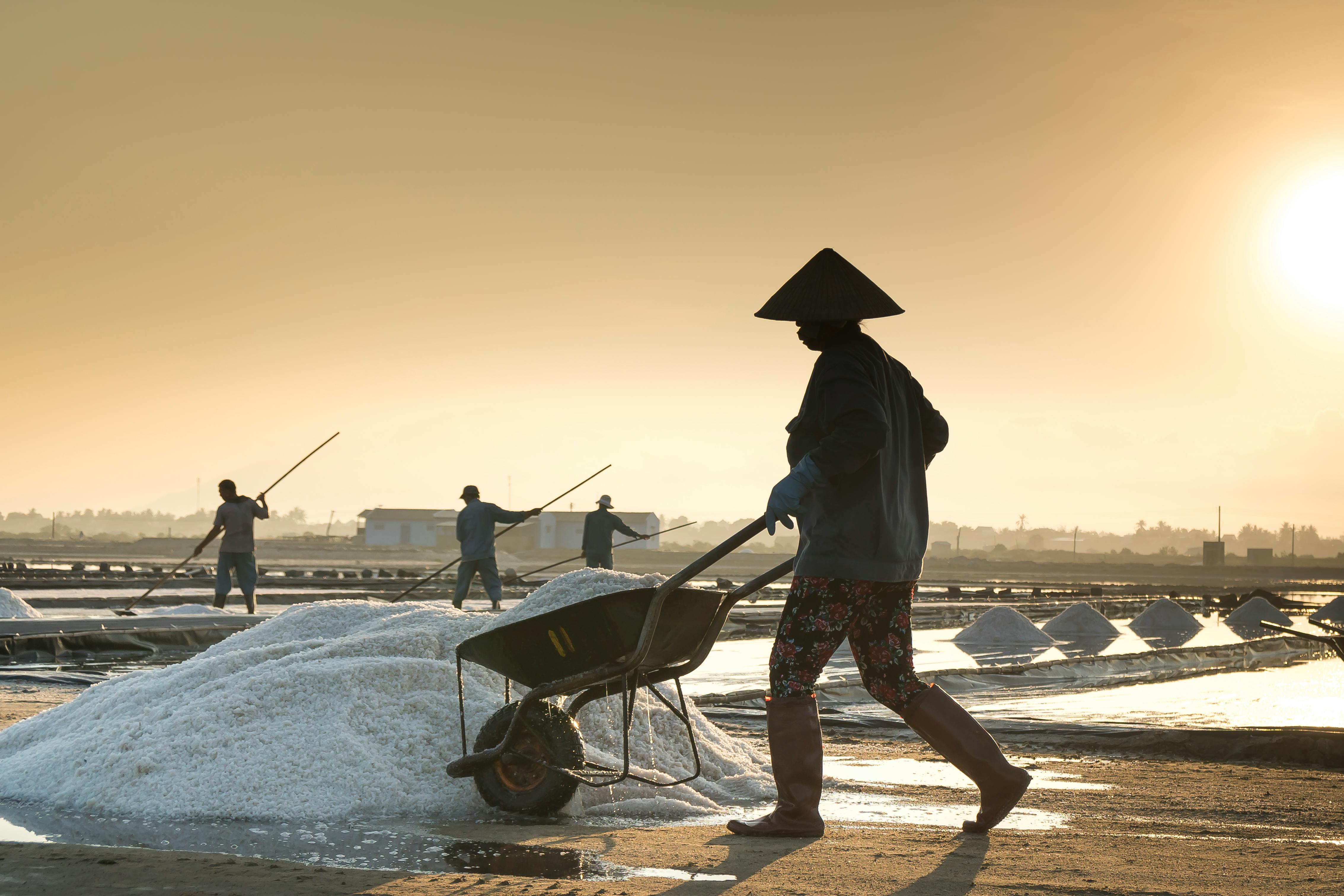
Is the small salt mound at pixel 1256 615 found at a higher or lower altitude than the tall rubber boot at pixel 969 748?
lower

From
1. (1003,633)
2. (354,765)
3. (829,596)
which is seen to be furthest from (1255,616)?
(354,765)

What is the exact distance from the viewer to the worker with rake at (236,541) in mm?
11469

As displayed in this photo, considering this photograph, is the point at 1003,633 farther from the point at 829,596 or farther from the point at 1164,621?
the point at 829,596

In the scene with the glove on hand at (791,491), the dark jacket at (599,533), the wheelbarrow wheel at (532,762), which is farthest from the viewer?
the dark jacket at (599,533)

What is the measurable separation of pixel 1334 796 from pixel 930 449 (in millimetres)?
1944

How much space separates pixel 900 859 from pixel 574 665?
938 mm

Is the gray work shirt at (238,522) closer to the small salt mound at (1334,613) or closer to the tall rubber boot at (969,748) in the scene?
the tall rubber boot at (969,748)

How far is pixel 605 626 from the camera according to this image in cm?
306

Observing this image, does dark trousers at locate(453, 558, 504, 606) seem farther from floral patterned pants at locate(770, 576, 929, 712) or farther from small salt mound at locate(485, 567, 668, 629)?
floral patterned pants at locate(770, 576, 929, 712)

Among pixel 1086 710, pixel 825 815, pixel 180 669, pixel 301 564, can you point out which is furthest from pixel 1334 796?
pixel 301 564

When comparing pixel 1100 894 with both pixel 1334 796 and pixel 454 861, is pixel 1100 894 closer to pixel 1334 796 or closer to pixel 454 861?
pixel 454 861

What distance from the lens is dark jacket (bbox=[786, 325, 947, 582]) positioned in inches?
111

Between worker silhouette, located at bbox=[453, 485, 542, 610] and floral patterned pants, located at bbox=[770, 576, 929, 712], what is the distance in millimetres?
8861

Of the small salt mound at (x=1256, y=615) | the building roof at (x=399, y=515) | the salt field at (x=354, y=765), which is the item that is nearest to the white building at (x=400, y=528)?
the building roof at (x=399, y=515)
